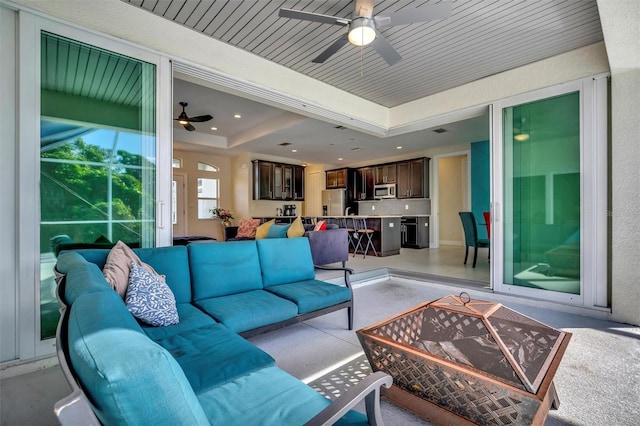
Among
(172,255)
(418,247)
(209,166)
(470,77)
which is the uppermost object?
(470,77)

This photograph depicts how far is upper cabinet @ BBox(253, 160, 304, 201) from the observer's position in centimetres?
799

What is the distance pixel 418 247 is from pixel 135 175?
6.97m

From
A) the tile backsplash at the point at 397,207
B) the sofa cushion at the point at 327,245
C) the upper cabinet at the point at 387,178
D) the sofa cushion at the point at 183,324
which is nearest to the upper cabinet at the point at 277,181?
the upper cabinet at the point at 387,178

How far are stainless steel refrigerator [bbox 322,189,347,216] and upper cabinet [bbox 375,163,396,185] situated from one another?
1.16m

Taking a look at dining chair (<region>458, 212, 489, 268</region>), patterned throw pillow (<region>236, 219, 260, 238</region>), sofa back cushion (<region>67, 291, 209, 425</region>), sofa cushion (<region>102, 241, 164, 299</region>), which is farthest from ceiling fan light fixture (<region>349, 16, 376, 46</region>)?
patterned throw pillow (<region>236, 219, 260, 238</region>)

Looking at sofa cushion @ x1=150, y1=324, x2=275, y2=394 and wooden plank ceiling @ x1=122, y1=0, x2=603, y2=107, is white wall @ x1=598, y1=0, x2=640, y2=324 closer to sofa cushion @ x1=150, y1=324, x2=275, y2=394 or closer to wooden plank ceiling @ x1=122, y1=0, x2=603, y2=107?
wooden plank ceiling @ x1=122, y1=0, x2=603, y2=107

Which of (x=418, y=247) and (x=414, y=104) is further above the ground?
(x=414, y=104)

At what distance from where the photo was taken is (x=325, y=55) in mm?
2895

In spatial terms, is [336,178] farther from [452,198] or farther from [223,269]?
[223,269]

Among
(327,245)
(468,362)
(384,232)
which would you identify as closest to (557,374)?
(468,362)

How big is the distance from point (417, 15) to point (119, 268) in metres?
2.77

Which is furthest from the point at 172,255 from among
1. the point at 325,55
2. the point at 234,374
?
the point at 325,55

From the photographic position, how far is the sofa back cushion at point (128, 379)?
1.51ft

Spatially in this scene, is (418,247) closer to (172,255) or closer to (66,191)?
(172,255)
